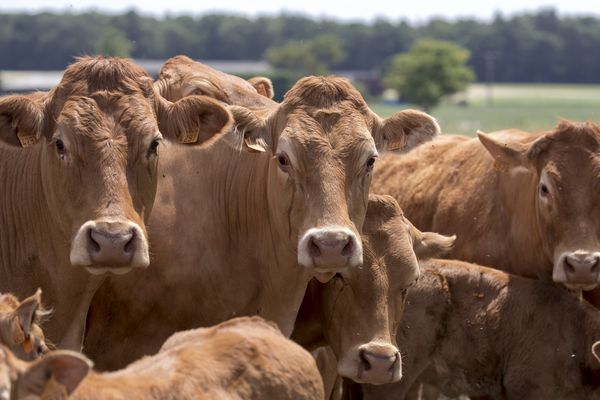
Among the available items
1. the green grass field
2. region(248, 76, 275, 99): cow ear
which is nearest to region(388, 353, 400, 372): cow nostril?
region(248, 76, 275, 99): cow ear

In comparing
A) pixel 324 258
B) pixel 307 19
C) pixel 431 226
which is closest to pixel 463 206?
pixel 431 226

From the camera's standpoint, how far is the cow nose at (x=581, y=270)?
8906mm

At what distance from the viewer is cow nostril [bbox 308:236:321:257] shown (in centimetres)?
711

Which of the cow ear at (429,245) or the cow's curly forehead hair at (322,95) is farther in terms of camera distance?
the cow ear at (429,245)

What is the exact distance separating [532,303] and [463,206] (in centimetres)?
134

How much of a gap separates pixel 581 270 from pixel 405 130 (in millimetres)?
1670

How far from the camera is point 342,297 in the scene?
26.1 feet

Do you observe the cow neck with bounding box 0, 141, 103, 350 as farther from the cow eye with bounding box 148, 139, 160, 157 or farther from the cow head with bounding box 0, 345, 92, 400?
the cow head with bounding box 0, 345, 92, 400

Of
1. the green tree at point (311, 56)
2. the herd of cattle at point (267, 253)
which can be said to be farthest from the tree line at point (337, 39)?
the herd of cattle at point (267, 253)

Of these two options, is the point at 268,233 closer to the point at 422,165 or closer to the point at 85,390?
the point at 85,390

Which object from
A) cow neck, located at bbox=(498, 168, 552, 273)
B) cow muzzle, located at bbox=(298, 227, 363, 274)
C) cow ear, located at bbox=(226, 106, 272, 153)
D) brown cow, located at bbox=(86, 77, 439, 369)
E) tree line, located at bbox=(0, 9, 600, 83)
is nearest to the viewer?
cow muzzle, located at bbox=(298, 227, 363, 274)

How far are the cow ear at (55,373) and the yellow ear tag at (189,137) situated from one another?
2843mm

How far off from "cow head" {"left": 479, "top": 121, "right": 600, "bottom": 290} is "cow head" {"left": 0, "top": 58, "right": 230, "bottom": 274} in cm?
309

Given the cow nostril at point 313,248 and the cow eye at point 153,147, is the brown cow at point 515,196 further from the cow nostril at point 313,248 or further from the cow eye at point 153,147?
the cow eye at point 153,147
